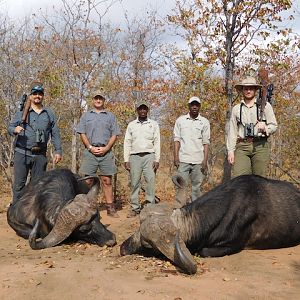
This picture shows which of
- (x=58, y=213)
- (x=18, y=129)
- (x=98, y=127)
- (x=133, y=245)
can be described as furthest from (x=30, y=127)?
(x=133, y=245)

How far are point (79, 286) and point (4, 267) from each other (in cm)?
121

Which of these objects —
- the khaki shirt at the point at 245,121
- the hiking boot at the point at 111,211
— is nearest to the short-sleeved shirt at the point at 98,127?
the hiking boot at the point at 111,211

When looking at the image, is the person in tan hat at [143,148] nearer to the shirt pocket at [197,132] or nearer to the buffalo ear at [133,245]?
the shirt pocket at [197,132]

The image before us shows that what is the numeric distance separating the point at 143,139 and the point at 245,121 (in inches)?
81.7

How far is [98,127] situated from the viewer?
7926mm

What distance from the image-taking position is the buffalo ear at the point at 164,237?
14.9 ft

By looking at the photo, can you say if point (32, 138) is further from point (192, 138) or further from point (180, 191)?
point (180, 191)

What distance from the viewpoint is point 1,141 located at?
11.7m

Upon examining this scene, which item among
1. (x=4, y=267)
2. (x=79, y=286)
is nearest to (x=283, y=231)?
(x=79, y=286)

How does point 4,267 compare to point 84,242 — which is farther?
point 84,242

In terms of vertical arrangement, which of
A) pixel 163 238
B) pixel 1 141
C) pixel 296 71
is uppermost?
pixel 296 71

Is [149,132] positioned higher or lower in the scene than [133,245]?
higher

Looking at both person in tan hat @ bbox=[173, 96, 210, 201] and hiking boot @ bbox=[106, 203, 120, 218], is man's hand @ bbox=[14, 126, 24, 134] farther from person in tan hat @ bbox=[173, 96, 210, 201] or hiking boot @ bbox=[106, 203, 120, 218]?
person in tan hat @ bbox=[173, 96, 210, 201]

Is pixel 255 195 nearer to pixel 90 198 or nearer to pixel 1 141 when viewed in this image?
pixel 90 198
